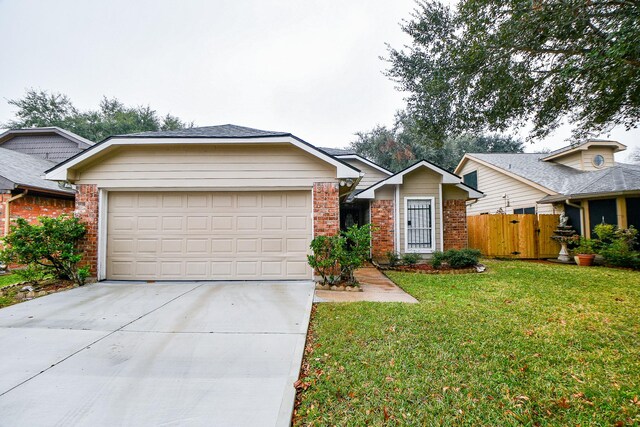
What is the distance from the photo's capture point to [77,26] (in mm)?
10578

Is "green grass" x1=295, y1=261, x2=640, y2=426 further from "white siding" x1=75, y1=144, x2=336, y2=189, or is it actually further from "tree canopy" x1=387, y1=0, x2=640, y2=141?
"tree canopy" x1=387, y1=0, x2=640, y2=141

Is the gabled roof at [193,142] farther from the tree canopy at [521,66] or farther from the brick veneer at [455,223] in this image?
the brick veneer at [455,223]

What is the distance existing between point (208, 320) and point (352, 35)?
11736 millimetres

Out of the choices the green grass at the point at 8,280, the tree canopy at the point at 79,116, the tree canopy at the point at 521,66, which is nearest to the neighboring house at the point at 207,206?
the green grass at the point at 8,280

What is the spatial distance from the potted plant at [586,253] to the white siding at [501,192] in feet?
9.20

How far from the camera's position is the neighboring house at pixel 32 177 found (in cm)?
823

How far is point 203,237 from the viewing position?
22.0 feet

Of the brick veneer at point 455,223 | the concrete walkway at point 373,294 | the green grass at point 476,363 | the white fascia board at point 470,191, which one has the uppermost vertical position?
the white fascia board at point 470,191

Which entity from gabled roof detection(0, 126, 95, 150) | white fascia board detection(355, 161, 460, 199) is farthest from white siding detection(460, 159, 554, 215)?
gabled roof detection(0, 126, 95, 150)

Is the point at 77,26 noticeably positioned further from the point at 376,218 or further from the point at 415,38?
the point at 376,218

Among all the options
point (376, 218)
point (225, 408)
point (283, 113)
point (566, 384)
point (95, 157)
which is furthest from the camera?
point (283, 113)

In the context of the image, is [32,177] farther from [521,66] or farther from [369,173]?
[521,66]

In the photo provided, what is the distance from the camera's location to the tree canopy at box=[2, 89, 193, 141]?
24.5m

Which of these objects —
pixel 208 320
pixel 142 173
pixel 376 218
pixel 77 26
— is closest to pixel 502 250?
pixel 376 218
